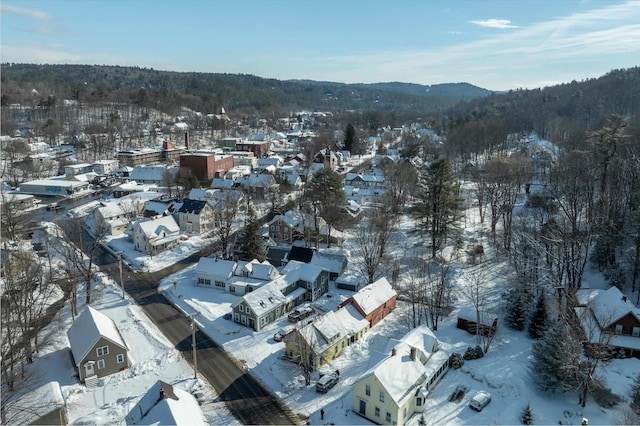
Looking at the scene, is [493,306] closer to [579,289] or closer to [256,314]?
[579,289]

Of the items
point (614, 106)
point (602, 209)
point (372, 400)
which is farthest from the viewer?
point (614, 106)

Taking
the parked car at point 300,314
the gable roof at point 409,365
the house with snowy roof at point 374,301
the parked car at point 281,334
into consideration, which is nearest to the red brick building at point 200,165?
the parked car at point 300,314

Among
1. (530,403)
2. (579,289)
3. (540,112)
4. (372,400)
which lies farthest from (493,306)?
(540,112)

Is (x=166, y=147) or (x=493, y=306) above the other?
(x=166, y=147)

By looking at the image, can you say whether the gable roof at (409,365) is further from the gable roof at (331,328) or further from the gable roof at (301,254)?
the gable roof at (301,254)

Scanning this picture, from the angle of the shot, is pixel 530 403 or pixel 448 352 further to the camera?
pixel 448 352

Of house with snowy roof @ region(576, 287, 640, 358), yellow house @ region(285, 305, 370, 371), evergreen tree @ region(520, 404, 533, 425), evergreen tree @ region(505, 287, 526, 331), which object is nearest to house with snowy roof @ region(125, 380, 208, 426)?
yellow house @ region(285, 305, 370, 371)

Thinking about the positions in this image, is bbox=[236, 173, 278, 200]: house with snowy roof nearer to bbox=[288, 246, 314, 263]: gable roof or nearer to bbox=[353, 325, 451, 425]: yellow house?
bbox=[288, 246, 314, 263]: gable roof
